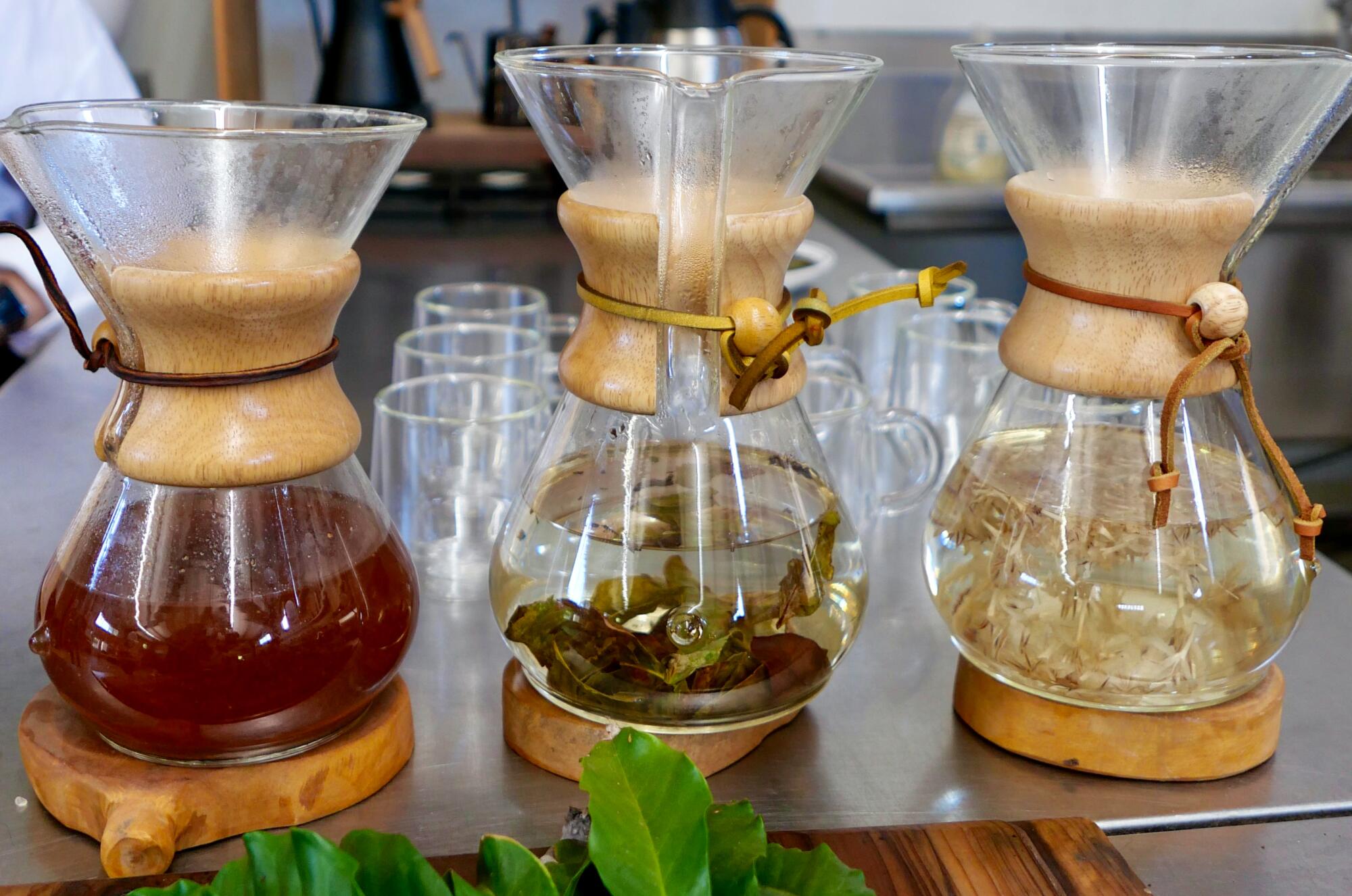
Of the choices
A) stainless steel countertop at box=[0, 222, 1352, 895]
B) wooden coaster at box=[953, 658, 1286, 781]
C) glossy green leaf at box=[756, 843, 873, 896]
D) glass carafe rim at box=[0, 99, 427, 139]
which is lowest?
stainless steel countertop at box=[0, 222, 1352, 895]

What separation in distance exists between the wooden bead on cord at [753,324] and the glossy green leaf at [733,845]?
15cm

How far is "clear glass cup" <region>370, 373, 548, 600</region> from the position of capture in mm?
660

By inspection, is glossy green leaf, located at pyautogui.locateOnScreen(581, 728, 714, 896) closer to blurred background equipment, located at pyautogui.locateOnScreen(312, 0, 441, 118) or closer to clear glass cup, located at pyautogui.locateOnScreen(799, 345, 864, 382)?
clear glass cup, located at pyautogui.locateOnScreen(799, 345, 864, 382)

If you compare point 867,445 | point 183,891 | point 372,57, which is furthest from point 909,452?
point 372,57

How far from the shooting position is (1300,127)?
0.46 m

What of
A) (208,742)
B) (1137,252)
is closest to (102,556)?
(208,742)

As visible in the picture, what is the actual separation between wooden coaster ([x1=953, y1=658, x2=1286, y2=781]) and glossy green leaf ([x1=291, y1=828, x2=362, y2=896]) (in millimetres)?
285

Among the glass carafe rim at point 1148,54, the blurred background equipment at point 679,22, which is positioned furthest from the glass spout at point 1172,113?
the blurred background equipment at point 679,22

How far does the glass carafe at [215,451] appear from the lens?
1.34ft

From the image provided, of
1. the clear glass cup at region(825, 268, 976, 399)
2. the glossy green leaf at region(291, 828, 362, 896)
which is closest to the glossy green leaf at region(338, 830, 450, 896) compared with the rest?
the glossy green leaf at region(291, 828, 362, 896)

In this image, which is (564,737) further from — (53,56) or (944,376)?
(53,56)

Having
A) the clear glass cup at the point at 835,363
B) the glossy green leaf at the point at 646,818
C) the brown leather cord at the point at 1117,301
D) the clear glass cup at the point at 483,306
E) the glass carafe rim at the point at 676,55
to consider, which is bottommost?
the clear glass cup at the point at 483,306

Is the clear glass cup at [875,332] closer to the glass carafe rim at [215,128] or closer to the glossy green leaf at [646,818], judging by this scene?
the glass carafe rim at [215,128]

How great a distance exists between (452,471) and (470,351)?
244 millimetres
